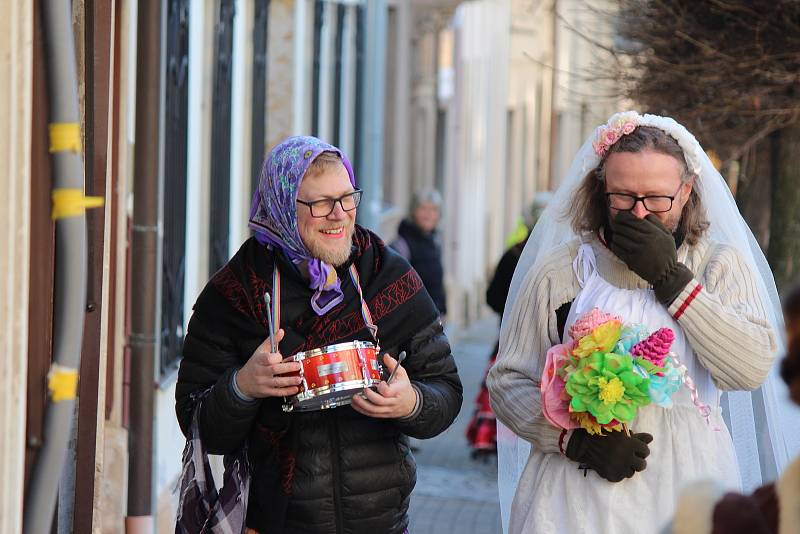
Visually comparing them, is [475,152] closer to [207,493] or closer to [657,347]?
[207,493]

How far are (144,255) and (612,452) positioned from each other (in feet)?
10.5

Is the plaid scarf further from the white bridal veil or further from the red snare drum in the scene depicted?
the white bridal veil

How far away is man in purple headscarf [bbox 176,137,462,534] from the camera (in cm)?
369

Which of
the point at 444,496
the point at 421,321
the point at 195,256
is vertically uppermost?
the point at 421,321

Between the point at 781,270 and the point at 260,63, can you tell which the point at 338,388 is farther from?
the point at 260,63

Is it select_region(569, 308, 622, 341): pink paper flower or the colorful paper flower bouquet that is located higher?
select_region(569, 308, 622, 341): pink paper flower

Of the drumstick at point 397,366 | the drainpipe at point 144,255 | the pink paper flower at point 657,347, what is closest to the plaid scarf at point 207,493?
the drumstick at point 397,366

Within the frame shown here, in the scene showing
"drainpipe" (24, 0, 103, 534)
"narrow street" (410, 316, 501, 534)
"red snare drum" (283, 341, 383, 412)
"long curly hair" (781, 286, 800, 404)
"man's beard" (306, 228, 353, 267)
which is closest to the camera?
"long curly hair" (781, 286, 800, 404)

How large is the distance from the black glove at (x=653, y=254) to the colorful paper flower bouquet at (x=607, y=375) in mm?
106

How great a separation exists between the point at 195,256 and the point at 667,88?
278cm

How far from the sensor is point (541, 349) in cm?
393

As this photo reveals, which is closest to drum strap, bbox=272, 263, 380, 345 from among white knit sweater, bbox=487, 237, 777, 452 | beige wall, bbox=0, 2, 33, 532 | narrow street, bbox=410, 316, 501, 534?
white knit sweater, bbox=487, 237, 777, 452

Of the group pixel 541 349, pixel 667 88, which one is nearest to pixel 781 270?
pixel 667 88

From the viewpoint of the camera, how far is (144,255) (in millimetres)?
6402
